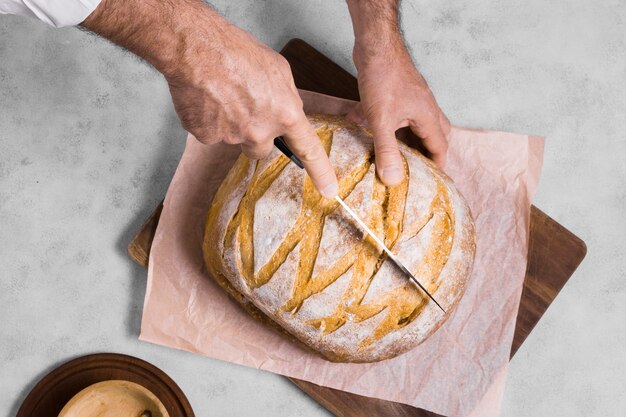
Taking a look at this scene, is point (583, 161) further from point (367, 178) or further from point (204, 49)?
point (204, 49)

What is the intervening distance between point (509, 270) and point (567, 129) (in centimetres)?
45

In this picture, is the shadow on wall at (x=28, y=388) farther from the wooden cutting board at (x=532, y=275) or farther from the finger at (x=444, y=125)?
the finger at (x=444, y=125)

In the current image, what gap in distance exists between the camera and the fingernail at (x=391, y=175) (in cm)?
140

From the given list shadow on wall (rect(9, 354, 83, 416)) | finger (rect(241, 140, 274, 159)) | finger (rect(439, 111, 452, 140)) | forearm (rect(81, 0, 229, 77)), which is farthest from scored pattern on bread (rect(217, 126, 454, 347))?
shadow on wall (rect(9, 354, 83, 416))

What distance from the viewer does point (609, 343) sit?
1766 mm

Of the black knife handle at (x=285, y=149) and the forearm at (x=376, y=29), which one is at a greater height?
the forearm at (x=376, y=29)

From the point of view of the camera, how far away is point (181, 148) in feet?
5.88

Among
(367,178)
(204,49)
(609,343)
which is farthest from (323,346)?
(609,343)

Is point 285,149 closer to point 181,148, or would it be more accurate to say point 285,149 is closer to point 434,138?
point 434,138

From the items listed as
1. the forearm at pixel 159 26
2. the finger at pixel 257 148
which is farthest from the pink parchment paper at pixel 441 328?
the forearm at pixel 159 26

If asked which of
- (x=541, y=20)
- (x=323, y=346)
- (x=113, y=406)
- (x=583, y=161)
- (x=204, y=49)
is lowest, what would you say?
(x=113, y=406)

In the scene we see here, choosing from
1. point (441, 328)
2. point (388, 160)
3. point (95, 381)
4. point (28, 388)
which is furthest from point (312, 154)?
point (28, 388)

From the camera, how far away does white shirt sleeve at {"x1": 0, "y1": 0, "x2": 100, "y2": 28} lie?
3.59ft

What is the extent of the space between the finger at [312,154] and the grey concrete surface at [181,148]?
595mm
